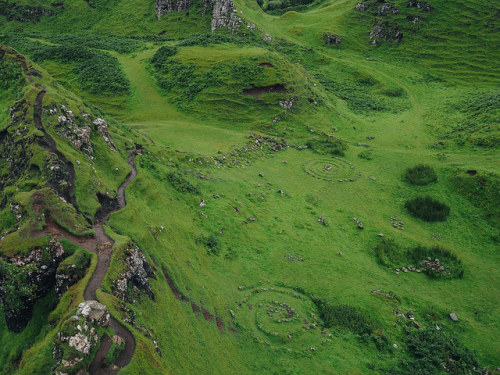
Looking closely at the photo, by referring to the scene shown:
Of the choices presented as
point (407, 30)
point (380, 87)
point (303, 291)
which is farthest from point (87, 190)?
point (407, 30)

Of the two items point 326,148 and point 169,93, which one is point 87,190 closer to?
point 326,148

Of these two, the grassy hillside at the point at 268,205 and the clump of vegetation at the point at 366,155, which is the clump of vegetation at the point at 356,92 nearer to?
the grassy hillside at the point at 268,205

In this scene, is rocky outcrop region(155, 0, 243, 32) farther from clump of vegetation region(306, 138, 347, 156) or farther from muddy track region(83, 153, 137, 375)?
muddy track region(83, 153, 137, 375)

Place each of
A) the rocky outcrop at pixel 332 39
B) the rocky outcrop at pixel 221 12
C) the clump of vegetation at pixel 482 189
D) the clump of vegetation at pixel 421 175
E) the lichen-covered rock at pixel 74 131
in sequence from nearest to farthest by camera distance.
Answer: the lichen-covered rock at pixel 74 131
the clump of vegetation at pixel 482 189
the clump of vegetation at pixel 421 175
the rocky outcrop at pixel 221 12
the rocky outcrop at pixel 332 39

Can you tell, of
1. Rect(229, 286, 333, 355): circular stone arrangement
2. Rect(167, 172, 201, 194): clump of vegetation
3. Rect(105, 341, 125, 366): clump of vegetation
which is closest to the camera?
Rect(105, 341, 125, 366): clump of vegetation

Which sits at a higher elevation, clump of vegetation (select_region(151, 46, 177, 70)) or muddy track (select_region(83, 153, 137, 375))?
clump of vegetation (select_region(151, 46, 177, 70))

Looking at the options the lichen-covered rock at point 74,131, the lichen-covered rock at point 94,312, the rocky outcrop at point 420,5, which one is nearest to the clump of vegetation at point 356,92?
the rocky outcrop at point 420,5

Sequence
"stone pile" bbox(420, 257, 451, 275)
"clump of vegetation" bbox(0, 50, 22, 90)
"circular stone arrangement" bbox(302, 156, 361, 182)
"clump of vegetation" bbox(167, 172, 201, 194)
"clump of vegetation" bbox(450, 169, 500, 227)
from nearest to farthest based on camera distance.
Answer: "stone pile" bbox(420, 257, 451, 275) → "clump of vegetation" bbox(167, 172, 201, 194) → "clump of vegetation" bbox(0, 50, 22, 90) → "clump of vegetation" bbox(450, 169, 500, 227) → "circular stone arrangement" bbox(302, 156, 361, 182)

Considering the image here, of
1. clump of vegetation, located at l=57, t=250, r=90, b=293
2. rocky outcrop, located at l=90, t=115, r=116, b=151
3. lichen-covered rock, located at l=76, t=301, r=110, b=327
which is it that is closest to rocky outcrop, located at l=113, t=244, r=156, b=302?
clump of vegetation, located at l=57, t=250, r=90, b=293
